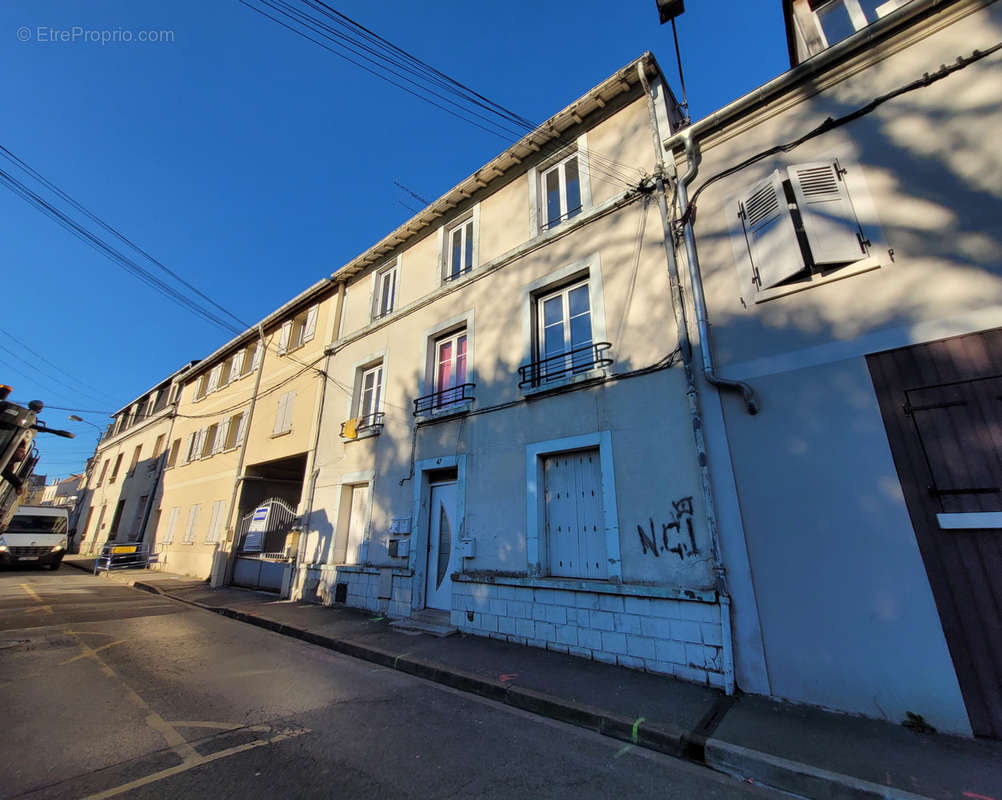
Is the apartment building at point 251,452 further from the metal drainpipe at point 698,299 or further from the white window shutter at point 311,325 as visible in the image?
the metal drainpipe at point 698,299

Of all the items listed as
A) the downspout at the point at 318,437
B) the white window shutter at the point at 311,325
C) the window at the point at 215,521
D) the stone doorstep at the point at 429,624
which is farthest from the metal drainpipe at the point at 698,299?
the window at the point at 215,521

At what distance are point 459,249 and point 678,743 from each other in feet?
28.7

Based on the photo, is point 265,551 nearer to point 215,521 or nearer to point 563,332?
point 215,521

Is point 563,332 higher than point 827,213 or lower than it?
lower

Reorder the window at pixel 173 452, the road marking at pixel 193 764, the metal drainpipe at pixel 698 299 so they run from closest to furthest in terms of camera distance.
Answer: the road marking at pixel 193 764 → the metal drainpipe at pixel 698 299 → the window at pixel 173 452

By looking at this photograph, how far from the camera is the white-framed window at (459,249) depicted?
8.77 m

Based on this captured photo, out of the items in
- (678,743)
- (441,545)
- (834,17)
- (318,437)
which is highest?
(834,17)

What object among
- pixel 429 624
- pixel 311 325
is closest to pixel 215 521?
pixel 311 325

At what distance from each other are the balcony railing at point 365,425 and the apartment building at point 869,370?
6424 millimetres

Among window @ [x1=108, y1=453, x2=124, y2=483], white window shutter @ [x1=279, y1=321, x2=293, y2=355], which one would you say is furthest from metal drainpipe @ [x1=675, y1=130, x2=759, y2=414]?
window @ [x1=108, y1=453, x2=124, y2=483]

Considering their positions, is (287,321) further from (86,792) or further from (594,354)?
(86,792)

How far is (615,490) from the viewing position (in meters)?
5.45

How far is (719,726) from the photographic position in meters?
3.40

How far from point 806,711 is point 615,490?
264 cm
